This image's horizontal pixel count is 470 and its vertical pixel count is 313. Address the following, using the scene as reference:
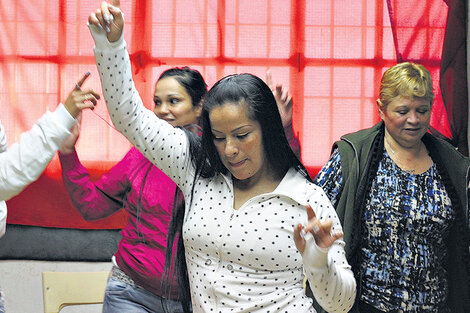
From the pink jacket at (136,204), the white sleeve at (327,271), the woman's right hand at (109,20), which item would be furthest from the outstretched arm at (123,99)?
the pink jacket at (136,204)

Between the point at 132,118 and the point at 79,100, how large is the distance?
0.17m

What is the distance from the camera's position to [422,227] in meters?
2.23

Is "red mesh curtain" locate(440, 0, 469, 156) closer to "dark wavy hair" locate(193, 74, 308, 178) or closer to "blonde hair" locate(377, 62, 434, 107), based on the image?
"blonde hair" locate(377, 62, 434, 107)

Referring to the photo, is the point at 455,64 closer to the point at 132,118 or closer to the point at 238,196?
the point at 238,196

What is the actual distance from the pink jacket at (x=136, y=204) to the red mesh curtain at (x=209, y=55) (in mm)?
1129

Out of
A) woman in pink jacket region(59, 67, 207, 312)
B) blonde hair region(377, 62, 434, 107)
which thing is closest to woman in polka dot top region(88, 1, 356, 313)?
woman in pink jacket region(59, 67, 207, 312)

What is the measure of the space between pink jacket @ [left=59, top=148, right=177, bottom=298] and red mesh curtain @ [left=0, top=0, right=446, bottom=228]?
113cm

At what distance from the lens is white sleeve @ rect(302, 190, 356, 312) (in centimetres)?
145

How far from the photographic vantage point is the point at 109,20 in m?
1.54

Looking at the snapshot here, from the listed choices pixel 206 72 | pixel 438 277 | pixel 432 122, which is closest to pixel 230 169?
pixel 438 277

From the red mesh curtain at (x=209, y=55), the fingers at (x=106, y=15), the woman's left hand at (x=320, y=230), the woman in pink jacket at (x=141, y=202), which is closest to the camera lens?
the woman's left hand at (x=320, y=230)

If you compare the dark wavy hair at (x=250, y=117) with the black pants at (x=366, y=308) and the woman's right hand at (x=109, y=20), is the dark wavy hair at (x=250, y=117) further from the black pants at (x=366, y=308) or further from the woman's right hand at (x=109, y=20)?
the black pants at (x=366, y=308)

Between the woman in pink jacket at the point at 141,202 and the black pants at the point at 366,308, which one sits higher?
the woman in pink jacket at the point at 141,202

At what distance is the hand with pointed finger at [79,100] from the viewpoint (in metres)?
1.66
